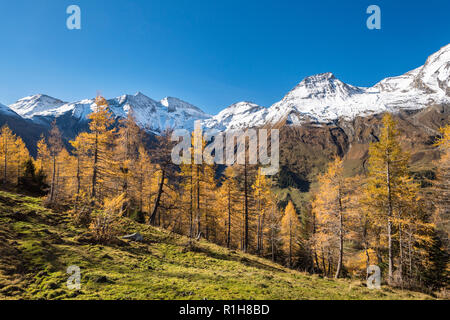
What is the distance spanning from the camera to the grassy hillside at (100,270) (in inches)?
304

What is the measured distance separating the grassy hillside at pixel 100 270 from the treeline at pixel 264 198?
2.50 meters

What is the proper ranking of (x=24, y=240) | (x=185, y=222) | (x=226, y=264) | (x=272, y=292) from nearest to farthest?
(x=272, y=292), (x=24, y=240), (x=226, y=264), (x=185, y=222)

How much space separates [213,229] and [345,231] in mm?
25504

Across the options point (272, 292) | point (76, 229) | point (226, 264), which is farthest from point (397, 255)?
point (76, 229)

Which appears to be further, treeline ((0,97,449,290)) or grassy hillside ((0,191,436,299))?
treeline ((0,97,449,290))

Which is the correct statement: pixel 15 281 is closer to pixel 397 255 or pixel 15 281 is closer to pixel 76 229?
pixel 76 229

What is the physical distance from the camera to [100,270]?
9.80 meters

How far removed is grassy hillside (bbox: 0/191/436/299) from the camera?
7.73 meters

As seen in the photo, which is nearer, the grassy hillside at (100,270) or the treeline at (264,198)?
the grassy hillside at (100,270)

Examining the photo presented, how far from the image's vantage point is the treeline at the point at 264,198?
59.5 feet

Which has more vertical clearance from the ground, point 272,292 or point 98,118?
point 98,118

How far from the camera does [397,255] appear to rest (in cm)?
2695

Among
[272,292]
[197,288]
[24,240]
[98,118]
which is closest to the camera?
[197,288]

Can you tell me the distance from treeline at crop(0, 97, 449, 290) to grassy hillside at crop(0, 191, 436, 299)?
98.4 inches
